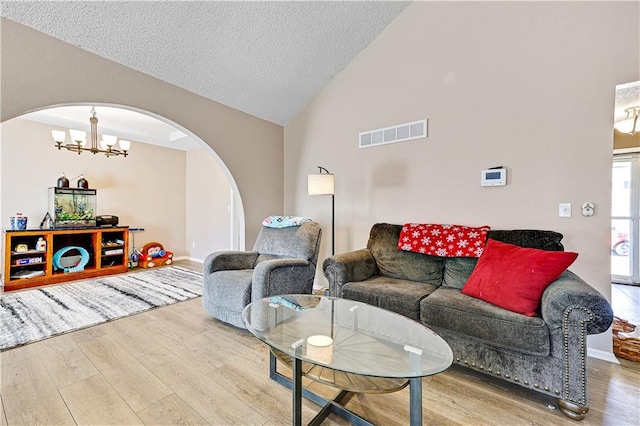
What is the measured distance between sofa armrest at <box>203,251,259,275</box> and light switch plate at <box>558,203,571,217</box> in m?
2.79

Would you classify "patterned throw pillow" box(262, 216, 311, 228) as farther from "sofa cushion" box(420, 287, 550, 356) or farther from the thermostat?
the thermostat

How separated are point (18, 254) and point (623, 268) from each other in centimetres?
821

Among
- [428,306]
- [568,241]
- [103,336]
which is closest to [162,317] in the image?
[103,336]

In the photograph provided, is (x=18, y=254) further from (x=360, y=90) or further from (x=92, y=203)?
(x=360, y=90)

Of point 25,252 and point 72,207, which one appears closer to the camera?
point 25,252

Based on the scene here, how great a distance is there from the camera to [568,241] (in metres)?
2.13

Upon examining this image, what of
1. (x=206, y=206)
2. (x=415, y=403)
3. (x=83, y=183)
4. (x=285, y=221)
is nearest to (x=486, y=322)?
(x=415, y=403)

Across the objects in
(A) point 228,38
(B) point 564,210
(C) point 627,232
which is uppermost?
(A) point 228,38

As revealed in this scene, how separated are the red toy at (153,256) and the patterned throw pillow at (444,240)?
14.4ft

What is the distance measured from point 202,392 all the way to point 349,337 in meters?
0.95

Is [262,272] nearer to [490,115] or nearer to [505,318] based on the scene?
[505,318]

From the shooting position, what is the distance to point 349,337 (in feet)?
4.85

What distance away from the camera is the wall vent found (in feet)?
9.24

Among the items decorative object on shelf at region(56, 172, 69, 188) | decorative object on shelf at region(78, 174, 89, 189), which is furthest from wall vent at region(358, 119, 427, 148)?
decorative object on shelf at region(56, 172, 69, 188)
